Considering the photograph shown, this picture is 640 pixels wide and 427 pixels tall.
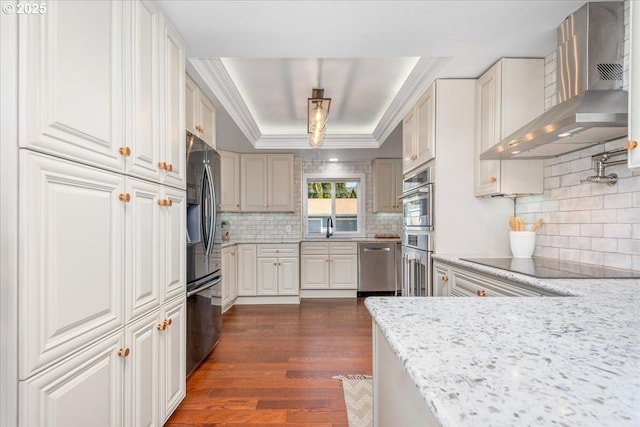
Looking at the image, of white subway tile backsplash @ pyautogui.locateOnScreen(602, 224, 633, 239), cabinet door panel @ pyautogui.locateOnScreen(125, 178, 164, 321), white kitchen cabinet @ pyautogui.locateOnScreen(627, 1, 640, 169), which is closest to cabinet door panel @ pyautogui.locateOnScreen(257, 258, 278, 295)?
cabinet door panel @ pyautogui.locateOnScreen(125, 178, 164, 321)

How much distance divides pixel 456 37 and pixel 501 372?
2.14 meters

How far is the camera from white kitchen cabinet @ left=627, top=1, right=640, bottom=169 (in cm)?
125

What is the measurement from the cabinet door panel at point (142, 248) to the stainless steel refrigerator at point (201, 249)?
549 millimetres

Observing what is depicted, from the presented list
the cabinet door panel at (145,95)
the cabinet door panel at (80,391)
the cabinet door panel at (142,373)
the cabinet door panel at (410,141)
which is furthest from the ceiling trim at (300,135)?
the cabinet door panel at (80,391)

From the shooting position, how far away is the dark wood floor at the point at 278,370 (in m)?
2.00

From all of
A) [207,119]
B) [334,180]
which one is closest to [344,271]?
[334,180]

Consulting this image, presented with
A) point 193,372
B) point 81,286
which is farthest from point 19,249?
point 193,372

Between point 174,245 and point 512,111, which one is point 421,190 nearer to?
point 512,111

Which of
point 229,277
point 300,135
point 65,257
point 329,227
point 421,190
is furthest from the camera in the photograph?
point 329,227

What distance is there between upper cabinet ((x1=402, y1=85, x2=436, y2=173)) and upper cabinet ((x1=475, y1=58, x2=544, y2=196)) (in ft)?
1.37

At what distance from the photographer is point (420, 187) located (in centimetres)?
300

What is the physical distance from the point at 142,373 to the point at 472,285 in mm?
1945

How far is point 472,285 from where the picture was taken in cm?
216

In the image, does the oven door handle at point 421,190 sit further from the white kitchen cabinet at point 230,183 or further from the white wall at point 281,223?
the white kitchen cabinet at point 230,183
